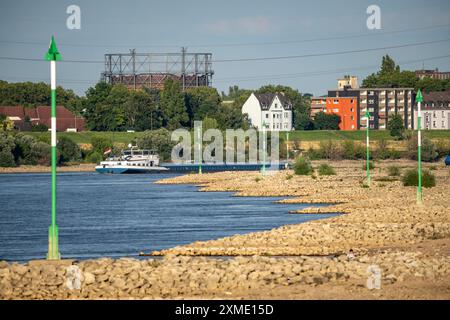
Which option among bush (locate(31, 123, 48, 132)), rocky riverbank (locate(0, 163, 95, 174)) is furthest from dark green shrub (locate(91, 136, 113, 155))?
bush (locate(31, 123, 48, 132))

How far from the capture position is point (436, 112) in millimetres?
180625

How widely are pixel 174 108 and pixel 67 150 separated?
30713 mm

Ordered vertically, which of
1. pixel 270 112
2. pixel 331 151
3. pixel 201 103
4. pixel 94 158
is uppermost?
pixel 201 103

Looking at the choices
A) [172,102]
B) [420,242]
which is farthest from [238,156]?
[420,242]

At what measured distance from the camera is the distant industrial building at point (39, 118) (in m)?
157

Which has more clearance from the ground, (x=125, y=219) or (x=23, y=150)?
(x=23, y=150)

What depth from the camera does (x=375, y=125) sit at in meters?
181

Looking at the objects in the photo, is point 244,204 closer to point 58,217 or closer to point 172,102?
point 58,217

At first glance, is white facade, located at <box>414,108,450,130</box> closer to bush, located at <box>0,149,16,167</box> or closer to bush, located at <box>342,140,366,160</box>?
bush, located at <box>342,140,366,160</box>

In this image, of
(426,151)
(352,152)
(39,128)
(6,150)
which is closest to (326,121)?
(352,152)

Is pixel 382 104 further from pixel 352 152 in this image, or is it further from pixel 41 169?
pixel 41 169

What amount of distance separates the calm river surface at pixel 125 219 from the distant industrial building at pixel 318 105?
113320 millimetres

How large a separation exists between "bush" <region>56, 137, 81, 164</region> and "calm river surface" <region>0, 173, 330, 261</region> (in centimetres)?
4965

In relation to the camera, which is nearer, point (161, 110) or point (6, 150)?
point (6, 150)
